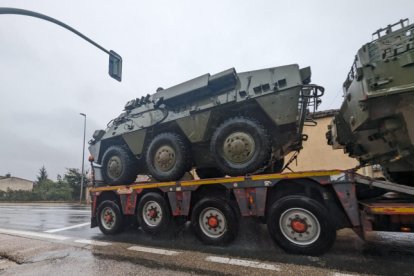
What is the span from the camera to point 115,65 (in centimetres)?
809

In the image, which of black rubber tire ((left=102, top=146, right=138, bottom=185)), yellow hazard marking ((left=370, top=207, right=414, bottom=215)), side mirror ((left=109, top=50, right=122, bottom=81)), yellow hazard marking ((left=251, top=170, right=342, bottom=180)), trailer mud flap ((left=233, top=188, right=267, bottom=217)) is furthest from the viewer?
side mirror ((left=109, top=50, right=122, bottom=81))

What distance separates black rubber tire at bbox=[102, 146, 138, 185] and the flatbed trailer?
841 millimetres

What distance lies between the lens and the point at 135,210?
677 cm

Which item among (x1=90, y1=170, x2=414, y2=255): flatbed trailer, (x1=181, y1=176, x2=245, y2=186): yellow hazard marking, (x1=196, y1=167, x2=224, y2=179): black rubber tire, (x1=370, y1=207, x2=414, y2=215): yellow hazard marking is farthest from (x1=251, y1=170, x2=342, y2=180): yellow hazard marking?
(x1=196, y1=167, x2=224, y2=179): black rubber tire

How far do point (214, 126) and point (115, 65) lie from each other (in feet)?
12.1

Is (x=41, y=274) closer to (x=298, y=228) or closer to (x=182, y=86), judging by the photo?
(x=298, y=228)

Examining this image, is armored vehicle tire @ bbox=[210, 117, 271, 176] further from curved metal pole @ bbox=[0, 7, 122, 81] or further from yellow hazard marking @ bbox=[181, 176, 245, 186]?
curved metal pole @ bbox=[0, 7, 122, 81]

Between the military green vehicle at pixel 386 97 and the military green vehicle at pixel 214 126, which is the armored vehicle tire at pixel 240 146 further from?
the military green vehicle at pixel 386 97

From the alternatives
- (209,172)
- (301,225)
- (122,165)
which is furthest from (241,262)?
(122,165)

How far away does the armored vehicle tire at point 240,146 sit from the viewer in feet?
18.0

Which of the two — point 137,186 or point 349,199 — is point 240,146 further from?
point 137,186

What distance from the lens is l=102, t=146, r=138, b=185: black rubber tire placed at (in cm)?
743

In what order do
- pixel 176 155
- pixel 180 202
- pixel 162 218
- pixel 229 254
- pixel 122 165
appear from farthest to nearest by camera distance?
pixel 122 165
pixel 176 155
pixel 162 218
pixel 180 202
pixel 229 254

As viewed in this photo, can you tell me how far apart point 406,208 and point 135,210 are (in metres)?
5.29
